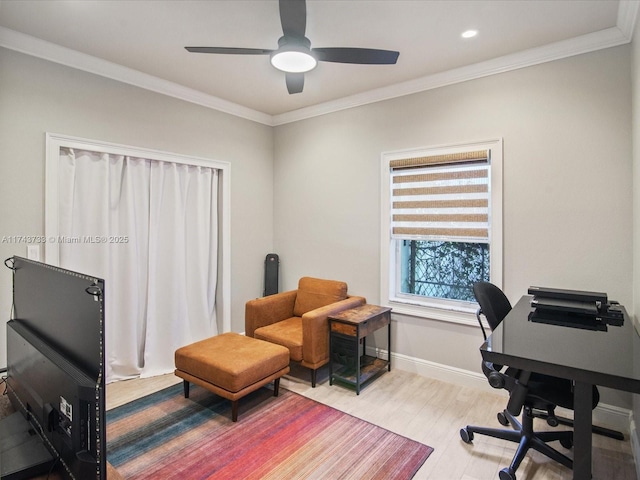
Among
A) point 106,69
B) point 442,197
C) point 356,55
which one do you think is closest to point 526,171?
point 442,197

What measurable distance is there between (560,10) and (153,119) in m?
3.32

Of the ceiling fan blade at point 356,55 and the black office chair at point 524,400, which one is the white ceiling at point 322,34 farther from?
the black office chair at point 524,400

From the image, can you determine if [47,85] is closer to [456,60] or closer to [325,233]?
[325,233]

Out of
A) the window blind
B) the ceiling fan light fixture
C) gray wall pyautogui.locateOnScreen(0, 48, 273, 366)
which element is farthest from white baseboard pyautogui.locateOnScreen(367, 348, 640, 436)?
the ceiling fan light fixture

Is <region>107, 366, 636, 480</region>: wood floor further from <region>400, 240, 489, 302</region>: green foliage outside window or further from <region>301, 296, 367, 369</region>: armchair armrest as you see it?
<region>400, 240, 489, 302</region>: green foliage outside window

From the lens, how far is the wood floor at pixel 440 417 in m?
2.06

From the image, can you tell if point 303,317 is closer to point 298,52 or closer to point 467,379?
point 467,379

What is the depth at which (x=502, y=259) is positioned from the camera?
2.92m

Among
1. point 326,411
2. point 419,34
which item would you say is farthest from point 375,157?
point 326,411

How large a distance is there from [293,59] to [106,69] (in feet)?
6.11

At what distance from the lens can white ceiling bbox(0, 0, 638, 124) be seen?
A: 87.4 inches

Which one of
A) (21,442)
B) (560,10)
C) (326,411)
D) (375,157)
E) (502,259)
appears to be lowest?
(326,411)

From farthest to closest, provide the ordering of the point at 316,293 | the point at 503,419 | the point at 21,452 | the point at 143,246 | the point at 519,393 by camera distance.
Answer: the point at 316,293 < the point at 143,246 < the point at 503,419 < the point at 519,393 < the point at 21,452

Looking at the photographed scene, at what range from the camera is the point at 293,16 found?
73.3 inches
